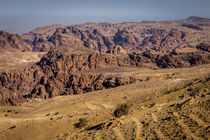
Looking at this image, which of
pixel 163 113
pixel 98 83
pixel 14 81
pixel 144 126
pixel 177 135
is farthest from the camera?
pixel 14 81

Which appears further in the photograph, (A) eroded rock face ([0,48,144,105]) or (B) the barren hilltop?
(A) eroded rock face ([0,48,144,105])

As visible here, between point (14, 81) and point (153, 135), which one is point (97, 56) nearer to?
point (14, 81)

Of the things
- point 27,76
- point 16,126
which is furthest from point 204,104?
point 27,76

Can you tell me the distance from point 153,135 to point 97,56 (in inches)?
3778

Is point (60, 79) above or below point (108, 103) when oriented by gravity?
below

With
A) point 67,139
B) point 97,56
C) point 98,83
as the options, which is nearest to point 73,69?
point 97,56

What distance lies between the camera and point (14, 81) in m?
94.4

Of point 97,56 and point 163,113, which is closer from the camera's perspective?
point 163,113

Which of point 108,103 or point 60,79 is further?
point 60,79

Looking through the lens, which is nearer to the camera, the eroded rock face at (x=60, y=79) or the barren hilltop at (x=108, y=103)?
the barren hilltop at (x=108, y=103)

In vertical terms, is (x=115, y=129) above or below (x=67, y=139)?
above

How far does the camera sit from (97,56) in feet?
351

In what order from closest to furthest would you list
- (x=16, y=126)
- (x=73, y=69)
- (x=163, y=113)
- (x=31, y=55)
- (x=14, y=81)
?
(x=163, y=113) < (x=16, y=126) < (x=14, y=81) < (x=73, y=69) < (x=31, y=55)

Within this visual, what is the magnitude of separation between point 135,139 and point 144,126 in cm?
218
